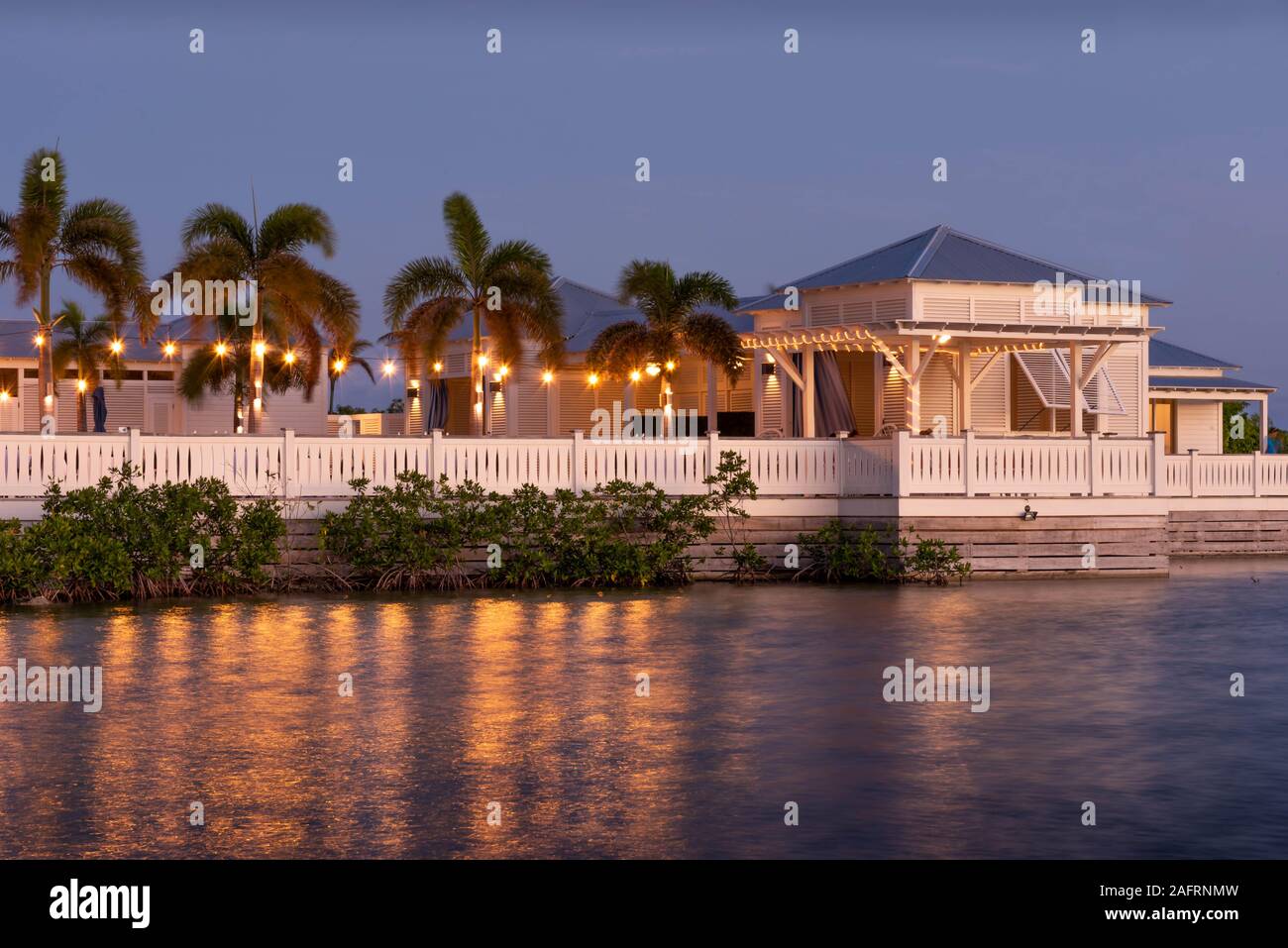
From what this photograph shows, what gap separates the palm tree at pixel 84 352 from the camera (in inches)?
2047

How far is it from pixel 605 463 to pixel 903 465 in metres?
4.49


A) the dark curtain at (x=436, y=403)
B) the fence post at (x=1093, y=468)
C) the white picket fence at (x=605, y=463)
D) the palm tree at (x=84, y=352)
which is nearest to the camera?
the white picket fence at (x=605, y=463)

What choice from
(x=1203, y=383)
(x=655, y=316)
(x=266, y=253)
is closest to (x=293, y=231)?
(x=266, y=253)

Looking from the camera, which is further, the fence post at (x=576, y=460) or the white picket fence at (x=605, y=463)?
the fence post at (x=576, y=460)

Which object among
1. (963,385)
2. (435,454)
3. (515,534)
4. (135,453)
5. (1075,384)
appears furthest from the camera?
(963,385)

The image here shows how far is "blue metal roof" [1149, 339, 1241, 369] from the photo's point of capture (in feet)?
165

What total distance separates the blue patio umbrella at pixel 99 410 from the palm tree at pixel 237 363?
2980mm

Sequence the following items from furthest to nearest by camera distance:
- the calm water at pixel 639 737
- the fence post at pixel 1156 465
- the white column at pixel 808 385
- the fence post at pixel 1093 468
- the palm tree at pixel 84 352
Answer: the palm tree at pixel 84 352 < the white column at pixel 808 385 < the fence post at pixel 1156 465 < the fence post at pixel 1093 468 < the calm water at pixel 639 737

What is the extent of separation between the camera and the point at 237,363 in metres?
49.3

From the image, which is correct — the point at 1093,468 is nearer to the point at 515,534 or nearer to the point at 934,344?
the point at 934,344

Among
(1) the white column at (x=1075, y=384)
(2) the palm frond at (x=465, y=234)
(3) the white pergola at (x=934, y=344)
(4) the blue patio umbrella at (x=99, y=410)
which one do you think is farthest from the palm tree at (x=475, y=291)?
(4) the blue patio umbrella at (x=99, y=410)

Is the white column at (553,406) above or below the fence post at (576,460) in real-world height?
above

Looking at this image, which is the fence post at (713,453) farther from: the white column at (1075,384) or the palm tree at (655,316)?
the palm tree at (655,316)

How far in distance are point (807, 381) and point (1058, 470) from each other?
778cm
